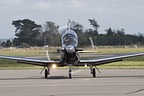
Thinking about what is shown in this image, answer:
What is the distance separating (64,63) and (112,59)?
11.1ft

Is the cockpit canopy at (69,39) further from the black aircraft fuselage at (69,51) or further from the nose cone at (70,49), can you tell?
the nose cone at (70,49)

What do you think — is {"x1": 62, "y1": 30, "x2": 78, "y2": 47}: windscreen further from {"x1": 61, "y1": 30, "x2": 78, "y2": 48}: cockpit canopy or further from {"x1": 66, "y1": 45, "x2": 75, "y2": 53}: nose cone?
{"x1": 66, "y1": 45, "x2": 75, "y2": 53}: nose cone

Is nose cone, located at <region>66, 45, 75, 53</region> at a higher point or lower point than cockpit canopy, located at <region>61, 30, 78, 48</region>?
lower

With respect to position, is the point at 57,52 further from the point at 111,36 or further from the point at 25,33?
the point at 25,33

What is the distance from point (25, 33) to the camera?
582 feet

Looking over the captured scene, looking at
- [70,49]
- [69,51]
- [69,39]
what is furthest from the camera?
[69,39]

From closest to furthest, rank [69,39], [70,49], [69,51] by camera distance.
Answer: [70,49], [69,51], [69,39]

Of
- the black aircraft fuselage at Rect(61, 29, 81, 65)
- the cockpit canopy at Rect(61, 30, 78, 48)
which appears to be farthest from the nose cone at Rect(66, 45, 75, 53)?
the cockpit canopy at Rect(61, 30, 78, 48)

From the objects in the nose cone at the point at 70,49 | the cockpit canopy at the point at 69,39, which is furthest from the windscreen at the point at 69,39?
the nose cone at the point at 70,49

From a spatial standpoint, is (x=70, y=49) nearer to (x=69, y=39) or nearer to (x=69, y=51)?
(x=69, y=51)

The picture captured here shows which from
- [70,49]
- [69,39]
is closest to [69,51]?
[70,49]

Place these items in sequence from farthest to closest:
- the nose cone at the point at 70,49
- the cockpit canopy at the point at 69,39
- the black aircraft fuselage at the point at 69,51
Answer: the cockpit canopy at the point at 69,39, the black aircraft fuselage at the point at 69,51, the nose cone at the point at 70,49

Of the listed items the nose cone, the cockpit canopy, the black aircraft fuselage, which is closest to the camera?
the nose cone

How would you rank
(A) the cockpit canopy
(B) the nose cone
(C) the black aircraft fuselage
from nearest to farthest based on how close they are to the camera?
(B) the nose cone < (C) the black aircraft fuselage < (A) the cockpit canopy
